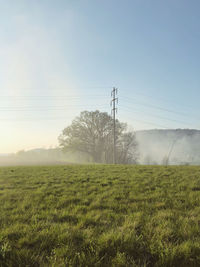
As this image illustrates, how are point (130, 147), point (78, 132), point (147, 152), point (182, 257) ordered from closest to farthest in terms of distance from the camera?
point (182, 257)
point (78, 132)
point (130, 147)
point (147, 152)

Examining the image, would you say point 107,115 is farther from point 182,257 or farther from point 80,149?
point 182,257

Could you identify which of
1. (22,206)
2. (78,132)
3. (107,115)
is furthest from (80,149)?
(22,206)

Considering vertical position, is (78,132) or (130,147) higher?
(78,132)

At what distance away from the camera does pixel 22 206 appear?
378cm

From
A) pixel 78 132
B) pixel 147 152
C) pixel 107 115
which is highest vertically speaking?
pixel 107 115

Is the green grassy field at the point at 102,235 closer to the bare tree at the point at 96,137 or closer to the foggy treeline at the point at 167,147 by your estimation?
the bare tree at the point at 96,137

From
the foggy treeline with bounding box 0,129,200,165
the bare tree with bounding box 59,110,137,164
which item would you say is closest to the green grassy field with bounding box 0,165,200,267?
the bare tree with bounding box 59,110,137,164

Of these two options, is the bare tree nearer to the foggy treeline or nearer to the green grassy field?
the green grassy field

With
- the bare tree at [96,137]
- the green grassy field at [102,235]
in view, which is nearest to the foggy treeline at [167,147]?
the bare tree at [96,137]

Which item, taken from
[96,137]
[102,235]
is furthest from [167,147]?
[102,235]

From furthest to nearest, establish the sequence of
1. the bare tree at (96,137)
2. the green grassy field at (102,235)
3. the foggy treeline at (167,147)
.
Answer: the foggy treeline at (167,147)
the bare tree at (96,137)
the green grassy field at (102,235)

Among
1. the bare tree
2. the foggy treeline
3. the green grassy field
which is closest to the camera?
the green grassy field

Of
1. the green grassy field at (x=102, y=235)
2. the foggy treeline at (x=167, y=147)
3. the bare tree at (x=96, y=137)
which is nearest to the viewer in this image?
the green grassy field at (x=102, y=235)

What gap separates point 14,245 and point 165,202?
12.2 feet
